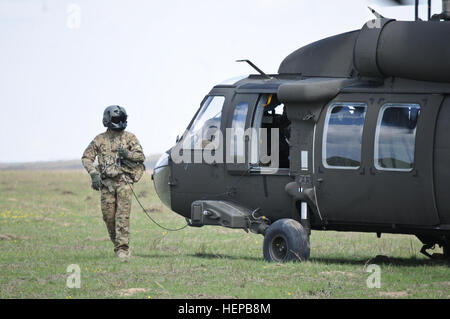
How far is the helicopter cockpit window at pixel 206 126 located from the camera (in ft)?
48.2

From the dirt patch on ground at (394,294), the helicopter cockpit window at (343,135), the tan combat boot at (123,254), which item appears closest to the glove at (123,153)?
the tan combat boot at (123,254)

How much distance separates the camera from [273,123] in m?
14.9

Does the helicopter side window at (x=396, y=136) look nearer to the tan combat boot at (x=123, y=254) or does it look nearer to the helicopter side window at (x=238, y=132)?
the helicopter side window at (x=238, y=132)

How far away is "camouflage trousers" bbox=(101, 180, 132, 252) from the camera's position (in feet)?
47.0

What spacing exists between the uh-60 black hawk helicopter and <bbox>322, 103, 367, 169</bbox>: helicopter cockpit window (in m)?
0.02

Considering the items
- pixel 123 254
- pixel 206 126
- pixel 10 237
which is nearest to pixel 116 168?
pixel 123 254

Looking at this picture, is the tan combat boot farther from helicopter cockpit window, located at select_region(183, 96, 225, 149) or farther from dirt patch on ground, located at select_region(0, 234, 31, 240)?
dirt patch on ground, located at select_region(0, 234, 31, 240)

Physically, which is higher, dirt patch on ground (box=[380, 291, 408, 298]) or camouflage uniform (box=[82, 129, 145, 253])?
camouflage uniform (box=[82, 129, 145, 253])

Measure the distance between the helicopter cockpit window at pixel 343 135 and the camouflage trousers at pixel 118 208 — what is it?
3.43 meters

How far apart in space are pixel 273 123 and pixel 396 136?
2.85 m

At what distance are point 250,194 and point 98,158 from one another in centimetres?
264

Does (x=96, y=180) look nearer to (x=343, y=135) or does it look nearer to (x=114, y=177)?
(x=114, y=177)

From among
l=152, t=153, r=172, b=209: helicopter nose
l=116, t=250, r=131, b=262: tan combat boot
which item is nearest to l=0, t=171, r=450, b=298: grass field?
l=116, t=250, r=131, b=262: tan combat boot
